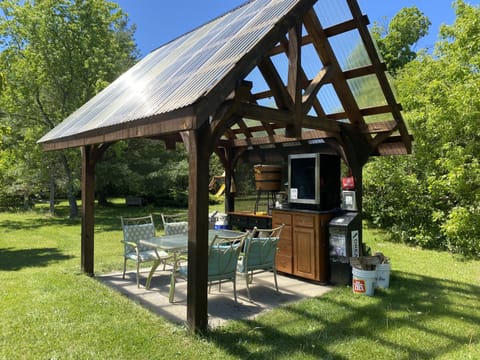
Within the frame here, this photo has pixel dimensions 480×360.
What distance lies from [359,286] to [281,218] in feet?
4.93

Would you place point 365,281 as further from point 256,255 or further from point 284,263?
point 256,255

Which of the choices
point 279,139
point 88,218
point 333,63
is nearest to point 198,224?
point 333,63

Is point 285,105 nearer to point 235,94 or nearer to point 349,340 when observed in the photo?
point 235,94

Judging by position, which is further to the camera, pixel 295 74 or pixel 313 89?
pixel 313 89

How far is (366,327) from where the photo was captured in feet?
11.8

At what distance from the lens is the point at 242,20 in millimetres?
4262

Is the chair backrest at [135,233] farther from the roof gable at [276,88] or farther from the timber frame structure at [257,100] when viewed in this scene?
the roof gable at [276,88]

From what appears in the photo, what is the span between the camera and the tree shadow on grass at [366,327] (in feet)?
10.2

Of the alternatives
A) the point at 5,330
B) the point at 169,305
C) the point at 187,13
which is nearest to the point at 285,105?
the point at 169,305

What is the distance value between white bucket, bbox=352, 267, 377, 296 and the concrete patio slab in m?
0.44

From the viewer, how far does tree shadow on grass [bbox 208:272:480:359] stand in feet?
10.2

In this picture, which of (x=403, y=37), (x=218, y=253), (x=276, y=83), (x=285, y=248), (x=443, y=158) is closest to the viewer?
(x=276, y=83)

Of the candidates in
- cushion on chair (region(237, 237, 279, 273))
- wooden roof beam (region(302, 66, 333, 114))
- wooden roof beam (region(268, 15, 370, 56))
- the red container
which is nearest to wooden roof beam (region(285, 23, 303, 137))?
wooden roof beam (region(302, 66, 333, 114))

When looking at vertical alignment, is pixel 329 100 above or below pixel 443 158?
above
